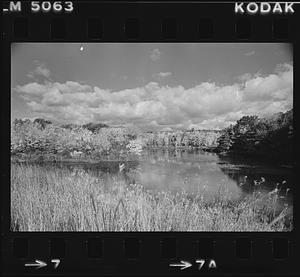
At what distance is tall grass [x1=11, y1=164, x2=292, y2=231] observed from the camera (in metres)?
4.07

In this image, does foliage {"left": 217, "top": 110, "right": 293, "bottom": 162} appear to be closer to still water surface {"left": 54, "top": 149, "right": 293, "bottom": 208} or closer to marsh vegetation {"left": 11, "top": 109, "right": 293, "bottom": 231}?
marsh vegetation {"left": 11, "top": 109, "right": 293, "bottom": 231}

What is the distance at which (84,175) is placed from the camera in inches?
168

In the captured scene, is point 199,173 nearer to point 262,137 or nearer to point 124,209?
point 262,137

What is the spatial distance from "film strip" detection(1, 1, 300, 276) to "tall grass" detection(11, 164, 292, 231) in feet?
0.37

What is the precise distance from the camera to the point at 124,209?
4.12 meters

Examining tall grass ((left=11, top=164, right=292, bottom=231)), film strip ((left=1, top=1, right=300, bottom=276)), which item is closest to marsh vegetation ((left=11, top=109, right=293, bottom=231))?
tall grass ((left=11, top=164, right=292, bottom=231))
